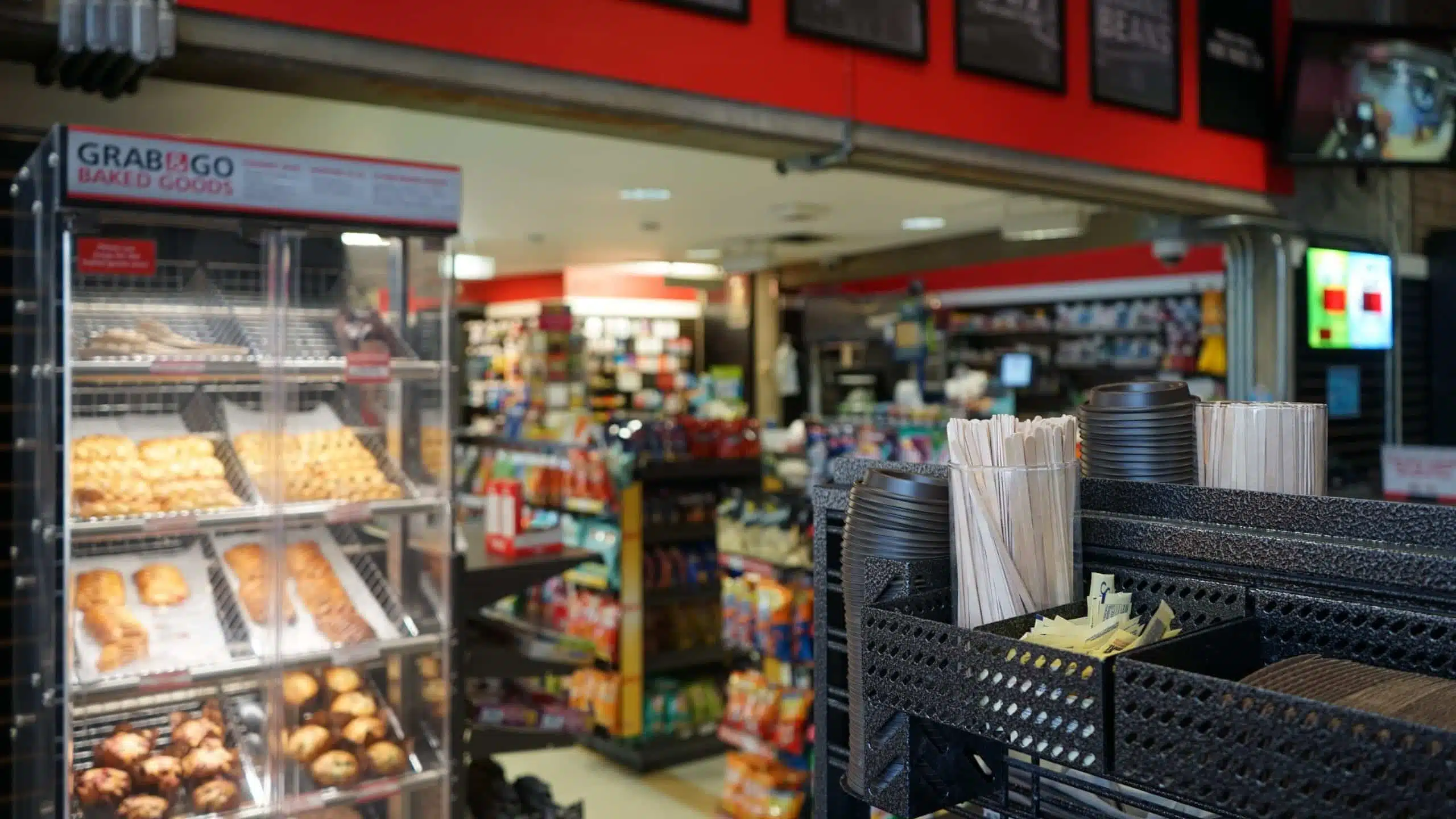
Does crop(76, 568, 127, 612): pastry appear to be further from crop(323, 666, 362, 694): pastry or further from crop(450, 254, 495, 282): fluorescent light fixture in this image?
crop(450, 254, 495, 282): fluorescent light fixture

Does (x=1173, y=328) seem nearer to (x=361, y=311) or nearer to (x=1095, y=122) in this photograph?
(x=1095, y=122)

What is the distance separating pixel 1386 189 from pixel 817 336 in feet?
24.9

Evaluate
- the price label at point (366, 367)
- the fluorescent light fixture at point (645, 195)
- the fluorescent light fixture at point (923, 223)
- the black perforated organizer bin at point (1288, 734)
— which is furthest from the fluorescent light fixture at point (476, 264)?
the black perforated organizer bin at point (1288, 734)

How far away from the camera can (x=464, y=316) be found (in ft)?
52.6

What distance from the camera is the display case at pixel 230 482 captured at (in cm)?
258

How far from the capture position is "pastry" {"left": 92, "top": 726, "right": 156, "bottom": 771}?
2.68 m

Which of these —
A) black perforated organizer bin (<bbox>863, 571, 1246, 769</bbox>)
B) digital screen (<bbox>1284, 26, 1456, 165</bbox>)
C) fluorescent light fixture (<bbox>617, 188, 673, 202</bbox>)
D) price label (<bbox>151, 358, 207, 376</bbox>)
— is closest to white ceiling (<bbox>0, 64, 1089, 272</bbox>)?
fluorescent light fixture (<bbox>617, 188, 673, 202</bbox>)

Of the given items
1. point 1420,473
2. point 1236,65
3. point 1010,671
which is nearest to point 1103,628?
point 1010,671

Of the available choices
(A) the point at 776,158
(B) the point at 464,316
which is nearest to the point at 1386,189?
(A) the point at 776,158

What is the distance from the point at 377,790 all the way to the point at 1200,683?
2.57 meters

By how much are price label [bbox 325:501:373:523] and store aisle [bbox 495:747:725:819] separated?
2493 millimetres

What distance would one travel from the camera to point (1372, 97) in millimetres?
5461

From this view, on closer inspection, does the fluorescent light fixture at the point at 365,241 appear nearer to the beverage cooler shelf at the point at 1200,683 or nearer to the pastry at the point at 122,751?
the pastry at the point at 122,751

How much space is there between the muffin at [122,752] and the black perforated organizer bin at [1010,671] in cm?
222
